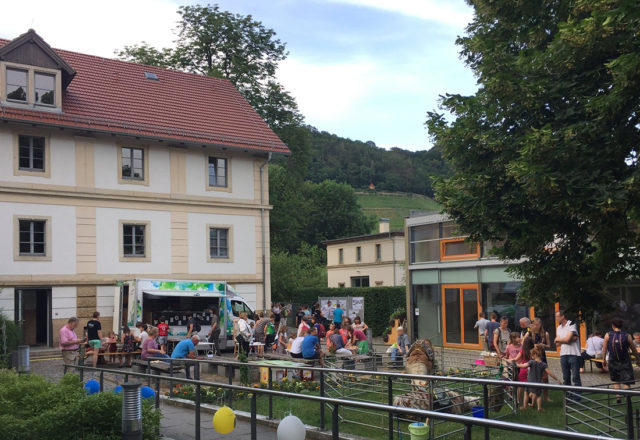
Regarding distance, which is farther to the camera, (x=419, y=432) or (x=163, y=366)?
(x=163, y=366)

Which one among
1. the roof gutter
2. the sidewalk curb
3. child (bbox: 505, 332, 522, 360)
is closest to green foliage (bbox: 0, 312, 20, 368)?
the roof gutter

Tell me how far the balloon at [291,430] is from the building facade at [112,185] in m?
21.5

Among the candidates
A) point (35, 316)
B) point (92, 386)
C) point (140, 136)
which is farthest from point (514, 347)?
point (35, 316)

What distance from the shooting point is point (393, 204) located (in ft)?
370

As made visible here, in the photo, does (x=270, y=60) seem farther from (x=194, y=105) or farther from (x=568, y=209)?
(x=568, y=209)

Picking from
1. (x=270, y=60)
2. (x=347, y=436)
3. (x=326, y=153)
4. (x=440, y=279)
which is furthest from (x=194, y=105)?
(x=326, y=153)

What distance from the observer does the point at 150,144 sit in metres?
30.8

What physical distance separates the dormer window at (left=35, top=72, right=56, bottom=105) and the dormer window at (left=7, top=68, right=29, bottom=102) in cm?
44

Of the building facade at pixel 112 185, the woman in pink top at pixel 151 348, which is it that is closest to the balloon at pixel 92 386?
the woman in pink top at pixel 151 348

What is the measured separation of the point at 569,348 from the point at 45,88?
2238 centimetres

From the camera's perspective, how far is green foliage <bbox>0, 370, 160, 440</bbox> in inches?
348

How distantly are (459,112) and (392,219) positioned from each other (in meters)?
91.4

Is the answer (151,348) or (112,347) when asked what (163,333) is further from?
(151,348)

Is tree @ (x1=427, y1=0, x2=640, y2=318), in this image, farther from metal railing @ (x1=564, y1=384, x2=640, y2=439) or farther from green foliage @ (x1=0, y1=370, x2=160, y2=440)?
green foliage @ (x1=0, y1=370, x2=160, y2=440)
